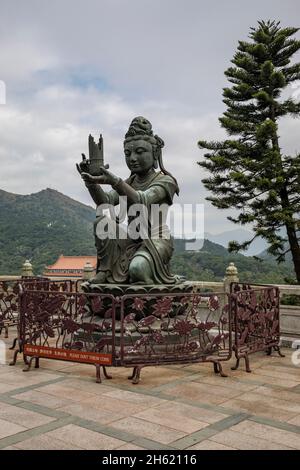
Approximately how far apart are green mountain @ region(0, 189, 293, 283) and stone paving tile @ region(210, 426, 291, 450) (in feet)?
15.3

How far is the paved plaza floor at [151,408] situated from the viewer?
3.09 m

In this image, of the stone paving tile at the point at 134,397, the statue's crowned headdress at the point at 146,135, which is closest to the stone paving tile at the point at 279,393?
the stone paving tile at the point at 134,397

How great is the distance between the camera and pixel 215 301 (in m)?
5.07

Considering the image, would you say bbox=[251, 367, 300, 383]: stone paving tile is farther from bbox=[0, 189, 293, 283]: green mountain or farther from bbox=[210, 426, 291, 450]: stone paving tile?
bbox=[0, 189, 293, 283]: green mountain

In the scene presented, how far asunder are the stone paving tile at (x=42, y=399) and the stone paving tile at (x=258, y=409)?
1304 millimetres

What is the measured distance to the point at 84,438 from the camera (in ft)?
10.2

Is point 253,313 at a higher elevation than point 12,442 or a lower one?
higher

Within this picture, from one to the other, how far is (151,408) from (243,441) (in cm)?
89

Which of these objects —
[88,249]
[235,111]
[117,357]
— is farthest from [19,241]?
[117,357]

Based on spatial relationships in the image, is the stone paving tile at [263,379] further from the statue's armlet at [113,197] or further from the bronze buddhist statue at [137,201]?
the statue's armlet at [113,197]

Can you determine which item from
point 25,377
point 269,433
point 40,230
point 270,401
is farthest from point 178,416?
point 40,230

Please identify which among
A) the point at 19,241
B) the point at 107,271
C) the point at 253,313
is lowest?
the point at 253,313
